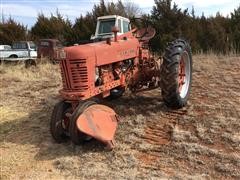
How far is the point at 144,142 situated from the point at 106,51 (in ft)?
5.33

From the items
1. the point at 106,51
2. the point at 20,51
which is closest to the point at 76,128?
the point at 106,51

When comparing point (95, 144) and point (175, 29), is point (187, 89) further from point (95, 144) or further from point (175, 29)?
point (175, 29)

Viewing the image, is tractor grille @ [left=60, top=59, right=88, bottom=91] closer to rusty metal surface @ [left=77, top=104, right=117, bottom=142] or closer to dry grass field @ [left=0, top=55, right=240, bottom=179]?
rusty metal surface @ [left=77, top=104, right=117, bottom=142]

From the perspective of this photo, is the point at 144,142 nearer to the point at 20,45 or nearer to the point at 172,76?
the point at 172,76

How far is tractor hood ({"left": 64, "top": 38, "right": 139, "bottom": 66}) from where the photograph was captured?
6605mm

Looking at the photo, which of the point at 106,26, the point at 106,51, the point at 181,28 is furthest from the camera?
the point at 181,28

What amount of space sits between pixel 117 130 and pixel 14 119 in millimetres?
2542

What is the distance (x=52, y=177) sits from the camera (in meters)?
5.85

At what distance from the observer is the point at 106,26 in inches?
620

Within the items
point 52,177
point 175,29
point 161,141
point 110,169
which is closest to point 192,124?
point 161,141

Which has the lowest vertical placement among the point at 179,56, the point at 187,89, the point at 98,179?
the point at 98,179

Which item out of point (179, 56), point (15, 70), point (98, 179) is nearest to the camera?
point (98, 179)

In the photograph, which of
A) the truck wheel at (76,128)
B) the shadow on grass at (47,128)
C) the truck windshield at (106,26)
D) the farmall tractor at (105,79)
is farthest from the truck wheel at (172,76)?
the truck windshield at (106,26)

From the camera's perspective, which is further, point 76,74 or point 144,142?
point 144,142
